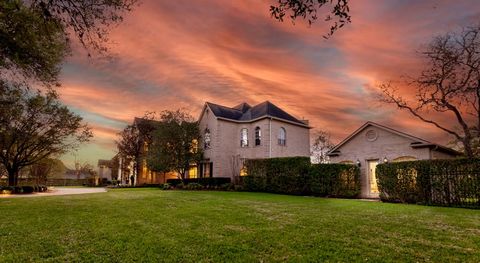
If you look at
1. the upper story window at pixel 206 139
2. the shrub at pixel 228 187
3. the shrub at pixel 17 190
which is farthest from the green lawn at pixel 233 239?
the upper story window at pixel 206 139

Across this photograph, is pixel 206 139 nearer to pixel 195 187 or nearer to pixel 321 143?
pixel 195 187

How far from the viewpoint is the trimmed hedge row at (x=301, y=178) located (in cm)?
1934

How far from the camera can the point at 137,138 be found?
39.9m

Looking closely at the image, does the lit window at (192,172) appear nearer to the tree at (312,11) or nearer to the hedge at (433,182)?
the hedge at (433,182)

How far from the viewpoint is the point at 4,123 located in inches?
1024

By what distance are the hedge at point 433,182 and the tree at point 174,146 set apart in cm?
1933

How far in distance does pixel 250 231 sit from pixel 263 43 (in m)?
10.0

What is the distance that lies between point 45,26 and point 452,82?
23535mm

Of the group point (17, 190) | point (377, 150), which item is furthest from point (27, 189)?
point (377, 150)

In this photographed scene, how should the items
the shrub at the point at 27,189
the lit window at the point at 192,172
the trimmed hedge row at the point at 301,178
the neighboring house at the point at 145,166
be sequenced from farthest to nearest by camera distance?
the neighboring house at the point at 145,166 → the lit window at the point at 192,172 → the shrub at the point at 27,189 → the trimmed hedge row at the point at 301,178

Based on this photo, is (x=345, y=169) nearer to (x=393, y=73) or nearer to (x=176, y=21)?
(x=393, y=73)

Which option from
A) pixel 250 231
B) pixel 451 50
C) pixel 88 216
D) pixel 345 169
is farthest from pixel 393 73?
pixel 88 216

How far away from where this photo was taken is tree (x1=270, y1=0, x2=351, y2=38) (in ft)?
17.3

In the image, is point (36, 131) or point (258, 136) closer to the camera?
point (36, 131)
